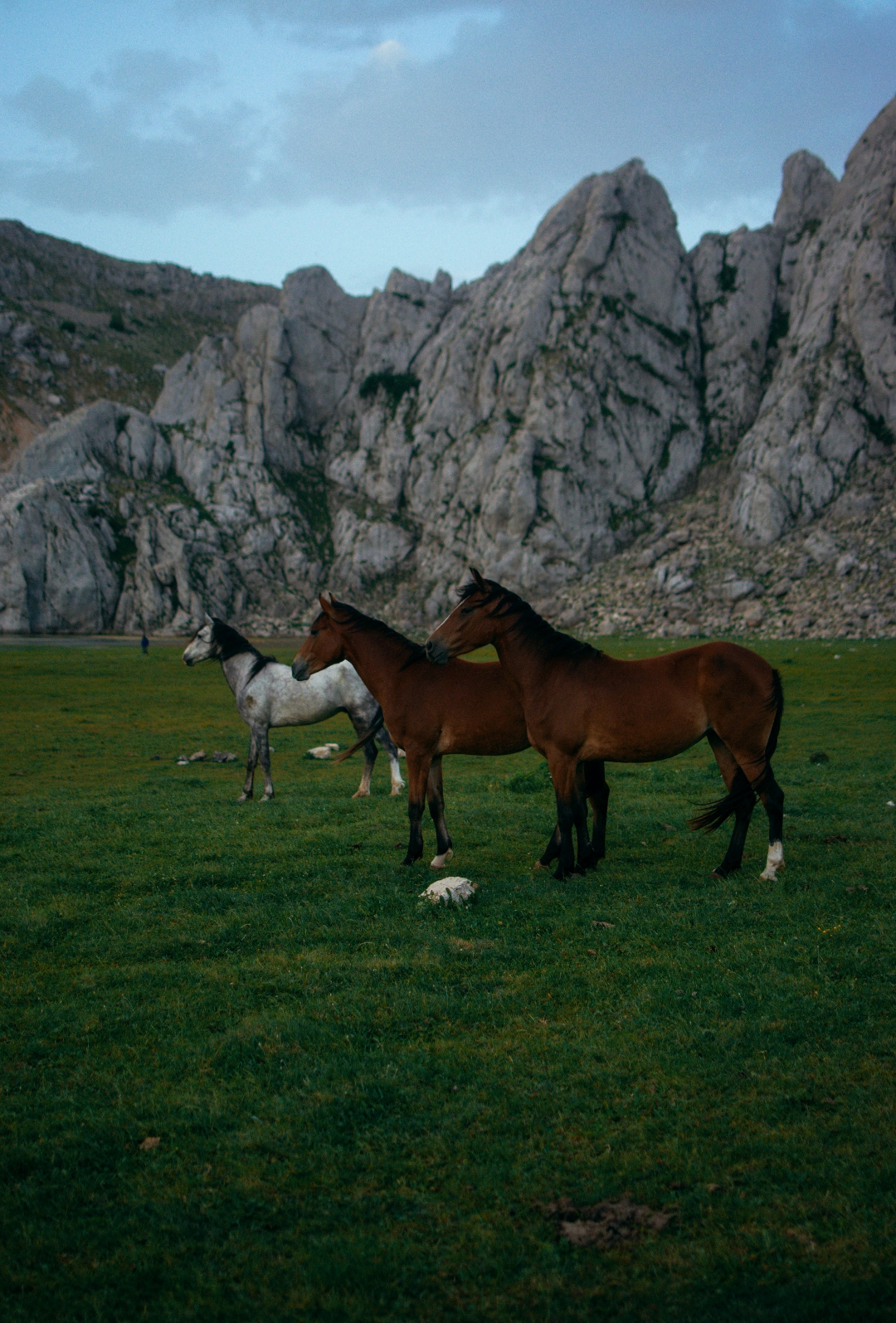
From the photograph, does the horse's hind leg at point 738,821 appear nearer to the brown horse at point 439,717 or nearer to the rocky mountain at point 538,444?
the brown horse at point 439,717

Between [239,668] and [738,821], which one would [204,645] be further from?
[738,821]

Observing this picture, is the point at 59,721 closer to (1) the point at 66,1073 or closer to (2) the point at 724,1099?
(1) the point at 66,1073

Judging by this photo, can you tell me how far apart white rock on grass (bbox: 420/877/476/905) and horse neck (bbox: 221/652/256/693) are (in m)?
8.81

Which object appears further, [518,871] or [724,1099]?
[518,871]

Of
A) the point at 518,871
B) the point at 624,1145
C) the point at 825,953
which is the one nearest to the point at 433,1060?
the point at 624,1145

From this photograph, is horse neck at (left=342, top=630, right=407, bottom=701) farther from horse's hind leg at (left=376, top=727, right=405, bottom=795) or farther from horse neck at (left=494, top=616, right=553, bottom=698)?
horse's hind leg at (left=376, top=727, right=405, bottom=795)

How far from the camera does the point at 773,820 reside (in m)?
9.41

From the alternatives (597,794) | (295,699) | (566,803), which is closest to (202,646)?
(295,699)

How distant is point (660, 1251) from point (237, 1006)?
143 inches

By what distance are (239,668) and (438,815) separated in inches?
302

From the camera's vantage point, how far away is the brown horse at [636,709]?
9.25 meters

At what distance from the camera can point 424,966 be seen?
22.9 feet

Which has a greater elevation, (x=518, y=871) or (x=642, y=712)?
(x=642, y=712)

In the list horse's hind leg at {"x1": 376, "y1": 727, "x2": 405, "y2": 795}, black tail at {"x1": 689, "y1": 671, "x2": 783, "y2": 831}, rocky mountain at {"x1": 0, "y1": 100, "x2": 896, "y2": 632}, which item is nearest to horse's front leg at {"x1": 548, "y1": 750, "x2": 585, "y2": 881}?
black tail at {"x1": 689, "y1": 671, "x2": 783, "y2": 831}
